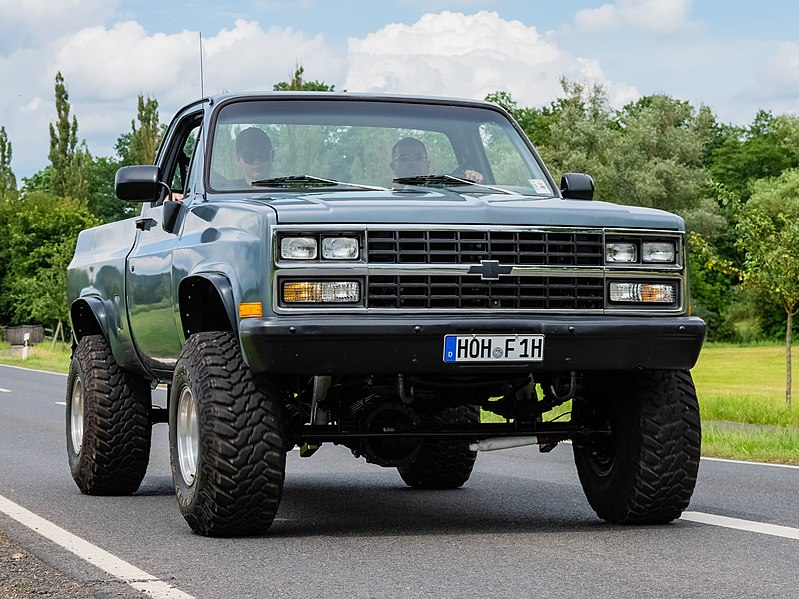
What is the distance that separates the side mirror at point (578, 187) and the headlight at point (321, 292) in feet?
6.91

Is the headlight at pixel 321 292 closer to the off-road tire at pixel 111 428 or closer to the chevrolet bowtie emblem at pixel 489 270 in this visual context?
the chevrolet bowtie emblem at pixel 489 270

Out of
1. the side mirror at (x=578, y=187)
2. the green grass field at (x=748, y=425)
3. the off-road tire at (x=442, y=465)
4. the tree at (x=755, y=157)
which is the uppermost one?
the tree at (x=755, y=157)

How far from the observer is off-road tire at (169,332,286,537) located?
690cm

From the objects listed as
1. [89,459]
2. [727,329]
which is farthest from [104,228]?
[727,329]

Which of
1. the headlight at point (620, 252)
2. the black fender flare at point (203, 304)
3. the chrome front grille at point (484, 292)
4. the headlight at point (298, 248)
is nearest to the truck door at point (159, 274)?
the black fender flare at point (203, 304)

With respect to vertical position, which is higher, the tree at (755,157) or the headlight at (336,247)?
the tree at (755,157)

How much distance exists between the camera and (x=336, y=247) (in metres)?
6.83

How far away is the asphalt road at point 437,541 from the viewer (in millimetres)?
5781

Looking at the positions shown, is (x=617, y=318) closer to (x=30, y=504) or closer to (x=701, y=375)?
(x=30, y=504)

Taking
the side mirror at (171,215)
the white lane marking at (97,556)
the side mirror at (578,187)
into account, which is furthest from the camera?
the side mirror at (578,187)

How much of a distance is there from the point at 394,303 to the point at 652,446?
5.18ft

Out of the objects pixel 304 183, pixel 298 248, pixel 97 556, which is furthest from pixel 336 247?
pixel 97 556

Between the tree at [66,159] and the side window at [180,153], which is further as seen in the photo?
the tree at [66,159]

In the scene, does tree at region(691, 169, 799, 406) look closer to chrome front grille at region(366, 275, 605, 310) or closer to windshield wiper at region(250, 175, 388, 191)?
windshield wiper at region(250, 175, 388, 191)
